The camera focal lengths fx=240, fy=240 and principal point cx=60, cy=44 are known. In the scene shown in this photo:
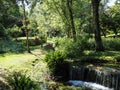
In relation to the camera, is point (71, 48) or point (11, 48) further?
point (11, 48)

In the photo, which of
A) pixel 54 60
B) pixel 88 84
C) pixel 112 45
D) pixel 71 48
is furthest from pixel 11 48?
pixel 88 84

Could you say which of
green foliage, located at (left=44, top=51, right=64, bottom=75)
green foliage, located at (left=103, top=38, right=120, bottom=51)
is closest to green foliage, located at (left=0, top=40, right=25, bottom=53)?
green foliage, located at (left=103, top=38, right=120, bottom=51)

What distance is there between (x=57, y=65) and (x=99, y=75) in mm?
2544

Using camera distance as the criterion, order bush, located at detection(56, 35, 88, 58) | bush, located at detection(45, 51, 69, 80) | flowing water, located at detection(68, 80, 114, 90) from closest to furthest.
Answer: flowing water, located at detection(68, 80, 114, 90) < bush, located at detection(45, 51, 69, 80) < bush, located at detection(56, 35, 88, 58)

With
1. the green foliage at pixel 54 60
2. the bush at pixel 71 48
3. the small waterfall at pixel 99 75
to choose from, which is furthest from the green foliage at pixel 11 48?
the small waterfall at pixel 99 75

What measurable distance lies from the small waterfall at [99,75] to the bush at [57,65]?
57cm

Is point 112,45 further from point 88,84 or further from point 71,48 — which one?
point 88,84

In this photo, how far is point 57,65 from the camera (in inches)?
564

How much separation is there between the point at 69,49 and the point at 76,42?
95cm

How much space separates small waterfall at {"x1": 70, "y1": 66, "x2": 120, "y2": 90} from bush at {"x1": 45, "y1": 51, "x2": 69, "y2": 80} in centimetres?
57

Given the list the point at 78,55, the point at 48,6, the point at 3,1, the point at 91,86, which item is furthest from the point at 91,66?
the point at 48,6

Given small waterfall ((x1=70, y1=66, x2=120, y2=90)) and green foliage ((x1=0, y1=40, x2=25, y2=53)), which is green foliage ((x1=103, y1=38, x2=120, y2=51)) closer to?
small waterfall ((x1=70, y1=66, x2=120, y2=90))

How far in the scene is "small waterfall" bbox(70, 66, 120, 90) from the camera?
1276 centimetres

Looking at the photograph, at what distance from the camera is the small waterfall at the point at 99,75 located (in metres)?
12.8
